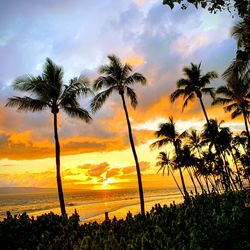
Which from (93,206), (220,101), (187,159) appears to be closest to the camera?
(220,101)

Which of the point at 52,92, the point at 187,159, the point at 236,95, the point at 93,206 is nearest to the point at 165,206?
the point at 52,92

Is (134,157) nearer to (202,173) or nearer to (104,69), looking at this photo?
(104,69)

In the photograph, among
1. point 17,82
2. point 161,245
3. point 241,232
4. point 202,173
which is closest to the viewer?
point 161,245

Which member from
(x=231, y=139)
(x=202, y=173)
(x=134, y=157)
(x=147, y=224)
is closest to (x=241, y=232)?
(x=147, y=224)

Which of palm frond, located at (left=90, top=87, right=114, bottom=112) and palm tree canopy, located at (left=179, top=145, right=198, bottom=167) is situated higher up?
palm frond, located at (left=90, top=87, right=114, bottom=112)

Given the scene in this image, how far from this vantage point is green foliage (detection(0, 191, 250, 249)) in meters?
5.74

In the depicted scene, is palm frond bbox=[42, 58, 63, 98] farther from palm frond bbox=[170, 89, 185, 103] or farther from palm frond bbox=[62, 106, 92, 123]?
palm frond bbox=[170, 89, 185, 103]

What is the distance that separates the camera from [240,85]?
119ft

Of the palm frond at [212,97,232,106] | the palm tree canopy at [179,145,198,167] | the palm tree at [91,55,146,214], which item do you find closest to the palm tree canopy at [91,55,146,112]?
the palm tree at [91,55,146,214]

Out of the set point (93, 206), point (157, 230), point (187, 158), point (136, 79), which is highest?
point (136, 79)

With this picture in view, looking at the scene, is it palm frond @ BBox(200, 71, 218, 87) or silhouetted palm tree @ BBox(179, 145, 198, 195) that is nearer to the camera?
palm frond @ BBox(200, 71, 218, 87)

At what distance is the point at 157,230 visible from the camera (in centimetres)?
604

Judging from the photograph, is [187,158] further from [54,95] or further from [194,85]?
[54,95]

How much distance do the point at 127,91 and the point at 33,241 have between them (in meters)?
20.8
